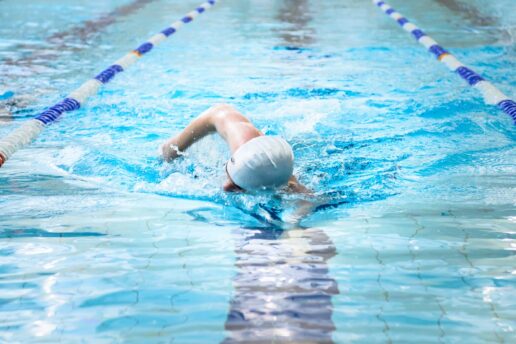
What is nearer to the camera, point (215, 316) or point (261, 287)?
point (215, 316)

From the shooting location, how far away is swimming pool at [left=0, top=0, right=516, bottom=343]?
194 cm

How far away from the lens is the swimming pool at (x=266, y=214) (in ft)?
6.37

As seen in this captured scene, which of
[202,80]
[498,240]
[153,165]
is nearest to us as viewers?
[498,240]

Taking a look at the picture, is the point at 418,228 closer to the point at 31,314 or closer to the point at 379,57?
the point at 31,314

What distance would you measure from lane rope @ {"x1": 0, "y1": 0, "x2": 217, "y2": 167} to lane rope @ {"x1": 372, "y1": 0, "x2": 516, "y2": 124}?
8.36 feet

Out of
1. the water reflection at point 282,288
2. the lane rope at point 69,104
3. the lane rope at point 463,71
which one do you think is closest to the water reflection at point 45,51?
the lane rope at point 69,104

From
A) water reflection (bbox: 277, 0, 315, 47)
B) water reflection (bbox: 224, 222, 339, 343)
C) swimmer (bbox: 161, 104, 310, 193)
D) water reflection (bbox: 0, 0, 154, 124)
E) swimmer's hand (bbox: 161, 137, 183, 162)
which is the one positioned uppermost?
swimmer (bbox: 161, 104, 310, 193)

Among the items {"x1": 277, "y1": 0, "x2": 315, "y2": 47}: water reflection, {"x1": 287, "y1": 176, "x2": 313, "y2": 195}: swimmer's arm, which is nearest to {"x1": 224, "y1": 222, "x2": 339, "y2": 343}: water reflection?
{"x1": 287, "y1": 176, "x2": 313, "y2": 195}: swimmer's arm

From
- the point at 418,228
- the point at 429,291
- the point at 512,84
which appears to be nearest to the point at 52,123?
the point at 418,228

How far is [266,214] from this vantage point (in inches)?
107

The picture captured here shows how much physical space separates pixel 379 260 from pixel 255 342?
2.16 feet

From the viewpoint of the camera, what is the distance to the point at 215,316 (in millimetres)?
1946

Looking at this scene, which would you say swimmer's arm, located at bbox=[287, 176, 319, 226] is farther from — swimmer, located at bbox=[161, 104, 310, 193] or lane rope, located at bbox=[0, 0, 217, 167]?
lane rope, located at bbox=[0, 0, 217, 167]

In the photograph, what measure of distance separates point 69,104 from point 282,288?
2.97 metres
